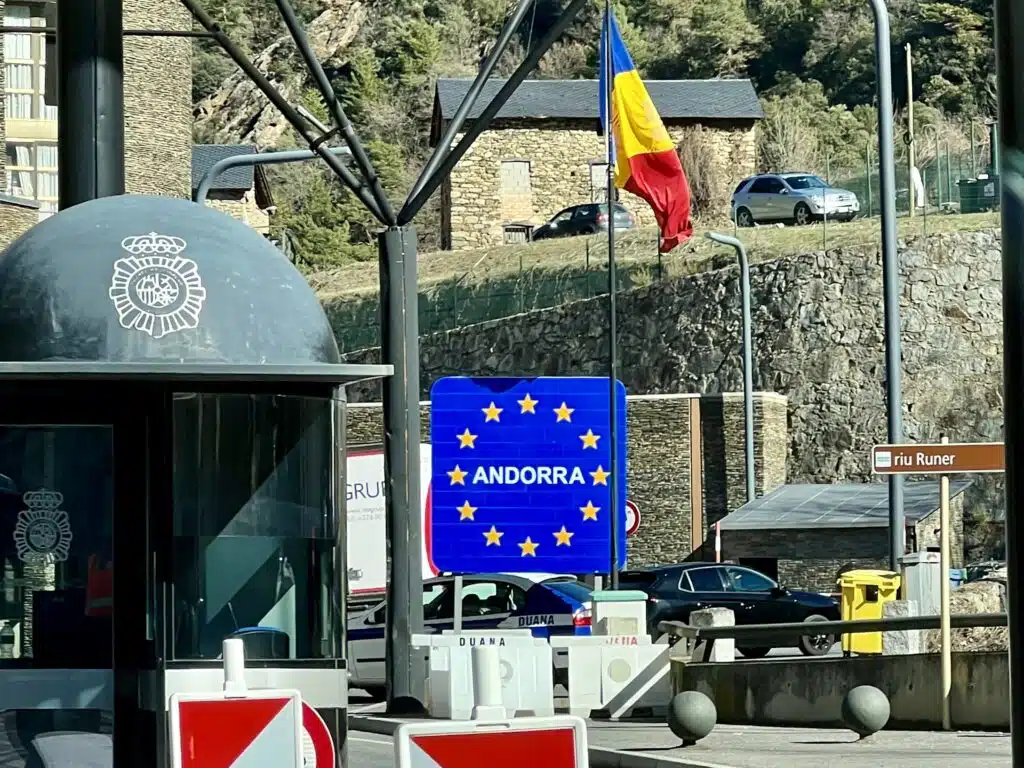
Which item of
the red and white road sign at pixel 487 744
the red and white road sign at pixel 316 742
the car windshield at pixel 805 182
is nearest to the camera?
the red and white road sign at pixel 487 744

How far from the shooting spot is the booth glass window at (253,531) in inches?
308

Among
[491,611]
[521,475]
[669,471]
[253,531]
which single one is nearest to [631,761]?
[521,475]

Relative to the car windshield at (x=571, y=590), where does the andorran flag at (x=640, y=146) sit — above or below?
above

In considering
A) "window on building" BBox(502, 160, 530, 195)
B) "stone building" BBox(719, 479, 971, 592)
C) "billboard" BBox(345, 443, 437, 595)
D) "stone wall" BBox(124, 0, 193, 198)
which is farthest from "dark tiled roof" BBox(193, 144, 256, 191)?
"billboard" BBox(345, 443, 437, 595)

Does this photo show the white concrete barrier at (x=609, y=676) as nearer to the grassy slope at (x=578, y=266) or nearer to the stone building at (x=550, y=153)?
the grassy slope at (x=578, y=266)

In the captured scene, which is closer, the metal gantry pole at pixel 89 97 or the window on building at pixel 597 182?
the metal gantry pole at pixel 89 97

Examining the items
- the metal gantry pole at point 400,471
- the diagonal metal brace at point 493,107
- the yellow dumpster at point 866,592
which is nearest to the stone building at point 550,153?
the yellow dumpster at point 866,592

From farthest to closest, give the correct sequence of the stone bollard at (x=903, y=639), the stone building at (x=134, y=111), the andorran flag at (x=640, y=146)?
the stone building at (x=134, y=111) < the andorran flag at (x=640, y=146) < the stone bollard at (x=903, y=639)

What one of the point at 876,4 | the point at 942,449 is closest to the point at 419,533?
the point at 942,449

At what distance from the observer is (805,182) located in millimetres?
68312

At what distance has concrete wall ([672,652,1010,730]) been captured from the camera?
16.1m

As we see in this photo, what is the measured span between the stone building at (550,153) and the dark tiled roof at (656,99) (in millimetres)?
44

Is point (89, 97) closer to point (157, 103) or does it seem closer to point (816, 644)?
point (816, 644)

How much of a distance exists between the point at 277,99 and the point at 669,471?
36064mm
